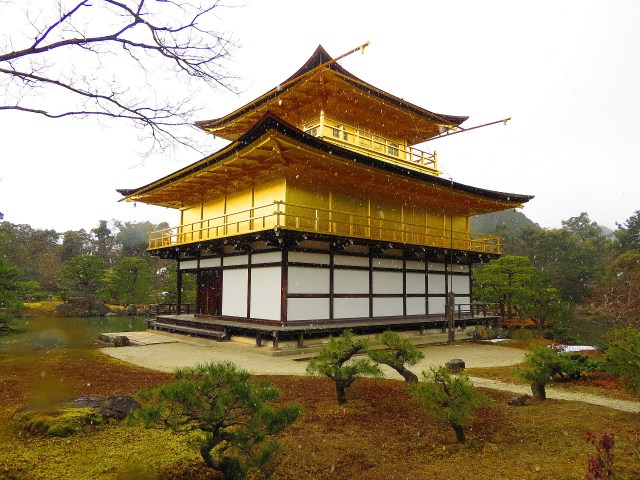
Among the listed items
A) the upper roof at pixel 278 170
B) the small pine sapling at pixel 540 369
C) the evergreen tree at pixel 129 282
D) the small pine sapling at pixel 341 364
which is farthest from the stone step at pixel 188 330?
the evergreen tree at pixel 129 282

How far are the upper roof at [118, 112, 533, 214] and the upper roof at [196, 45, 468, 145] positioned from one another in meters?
3.88

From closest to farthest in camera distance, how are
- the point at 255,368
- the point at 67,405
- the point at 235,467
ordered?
the point at 235,467 → the point at 67,405 → the point at 255,368

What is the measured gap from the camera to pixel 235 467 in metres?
3.99

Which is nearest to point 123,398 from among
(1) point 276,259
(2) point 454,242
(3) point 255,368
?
(3) point 255,368

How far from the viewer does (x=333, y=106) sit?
61.6 ft

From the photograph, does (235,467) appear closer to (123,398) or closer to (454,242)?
(123,398)

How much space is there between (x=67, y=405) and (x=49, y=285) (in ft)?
142

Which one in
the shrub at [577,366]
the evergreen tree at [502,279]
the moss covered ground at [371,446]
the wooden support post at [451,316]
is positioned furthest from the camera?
the evergreen tree at [502,279]

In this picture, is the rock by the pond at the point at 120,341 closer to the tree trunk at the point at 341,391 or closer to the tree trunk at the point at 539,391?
the tree trunk at the point at 341,391

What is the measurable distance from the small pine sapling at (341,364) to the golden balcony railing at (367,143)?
1159cm

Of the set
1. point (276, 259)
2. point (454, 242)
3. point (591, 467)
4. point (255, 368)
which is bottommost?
point (255, 368)

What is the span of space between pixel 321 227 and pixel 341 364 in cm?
880

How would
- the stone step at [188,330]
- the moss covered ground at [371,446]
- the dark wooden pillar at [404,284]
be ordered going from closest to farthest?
the moss covered ground at [371,446]
the stone step at [188,330]
the dark wooden pillar at [404,284]

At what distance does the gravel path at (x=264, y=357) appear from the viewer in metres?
9.52
